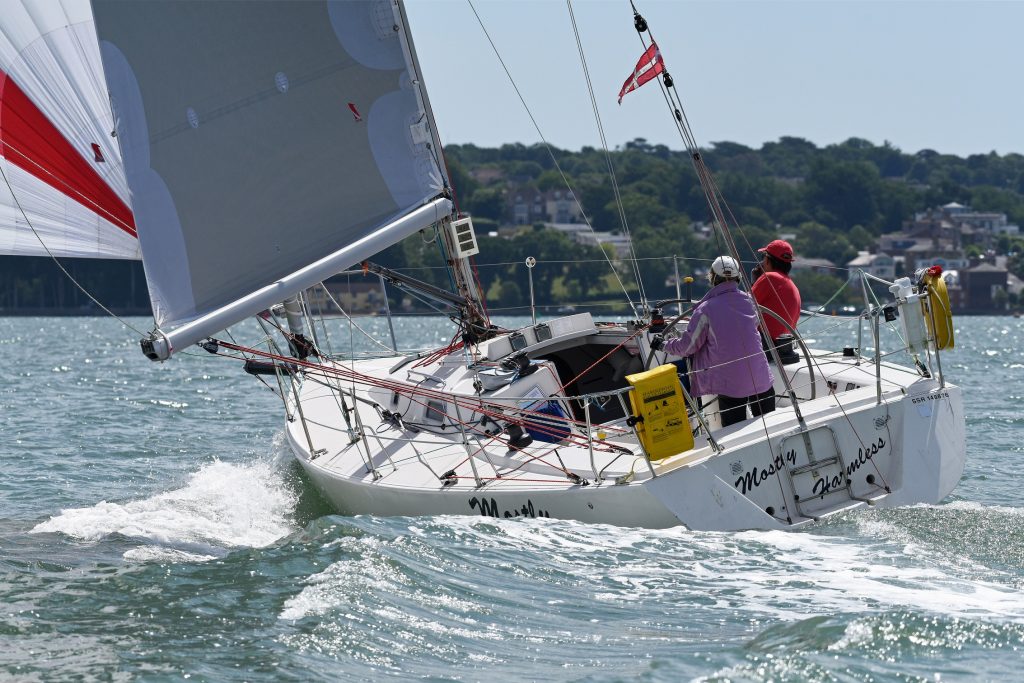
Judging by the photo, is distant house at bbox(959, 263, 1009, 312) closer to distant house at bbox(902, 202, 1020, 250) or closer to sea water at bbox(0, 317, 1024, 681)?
distant house at bbox(902, 202, 1020, 250)

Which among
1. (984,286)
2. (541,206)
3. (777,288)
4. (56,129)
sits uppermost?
(541,206)

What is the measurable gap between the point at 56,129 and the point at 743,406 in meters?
4.54

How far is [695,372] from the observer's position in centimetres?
749

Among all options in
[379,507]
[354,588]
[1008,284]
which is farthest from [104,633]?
[1008,284]

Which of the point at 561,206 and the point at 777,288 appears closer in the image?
the point at 777,288

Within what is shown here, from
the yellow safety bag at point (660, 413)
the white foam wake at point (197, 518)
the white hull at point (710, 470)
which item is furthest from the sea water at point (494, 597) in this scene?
the yellow safety bag at point (660, 413)

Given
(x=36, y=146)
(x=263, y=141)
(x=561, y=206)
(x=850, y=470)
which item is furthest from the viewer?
(x=561, y=206)

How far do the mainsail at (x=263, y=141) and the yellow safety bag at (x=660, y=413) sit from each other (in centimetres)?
193

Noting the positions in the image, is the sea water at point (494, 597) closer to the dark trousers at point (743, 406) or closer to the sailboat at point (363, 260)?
the sailboat at point (363, 260)

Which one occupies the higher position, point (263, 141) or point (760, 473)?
point (263, 141)

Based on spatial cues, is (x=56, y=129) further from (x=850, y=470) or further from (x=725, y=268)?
(x=850, y=470)

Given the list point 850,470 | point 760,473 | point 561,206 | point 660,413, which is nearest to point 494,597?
point 660,413

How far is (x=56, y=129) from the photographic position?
8.48 metres

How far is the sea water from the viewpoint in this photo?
5336 mm
